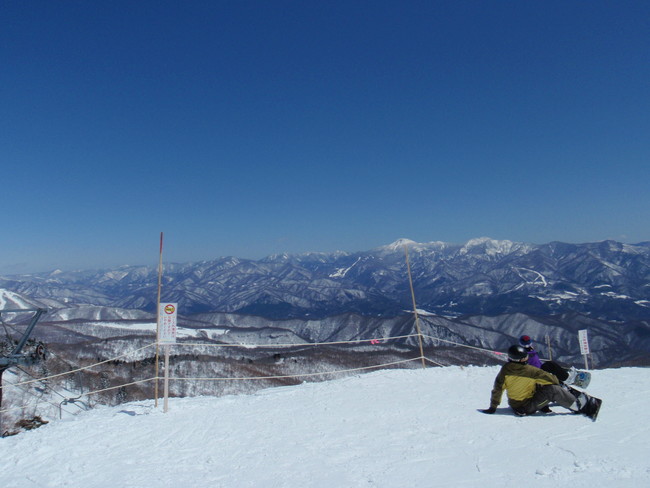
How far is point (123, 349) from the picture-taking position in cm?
13575

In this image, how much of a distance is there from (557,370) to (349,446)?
4.12 metres

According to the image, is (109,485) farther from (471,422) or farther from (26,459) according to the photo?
(471,422)

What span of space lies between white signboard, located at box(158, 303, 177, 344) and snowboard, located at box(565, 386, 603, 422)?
9.17 m

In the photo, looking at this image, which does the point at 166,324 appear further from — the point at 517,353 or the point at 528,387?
the point at 528,387

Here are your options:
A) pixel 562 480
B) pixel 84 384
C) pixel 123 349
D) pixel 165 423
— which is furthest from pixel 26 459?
pixel 123 349

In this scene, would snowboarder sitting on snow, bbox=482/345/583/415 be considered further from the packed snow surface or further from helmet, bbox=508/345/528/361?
the packed snow surface

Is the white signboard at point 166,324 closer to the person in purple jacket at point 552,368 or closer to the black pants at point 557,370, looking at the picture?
the person in purple jacket at point 552,368

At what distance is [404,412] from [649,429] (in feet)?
13.0

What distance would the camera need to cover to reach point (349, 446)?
6176 mm

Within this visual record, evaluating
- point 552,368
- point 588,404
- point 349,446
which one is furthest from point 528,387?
point 349,446

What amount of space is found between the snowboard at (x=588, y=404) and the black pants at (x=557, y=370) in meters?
0.55

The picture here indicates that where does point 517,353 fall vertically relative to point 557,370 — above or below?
above

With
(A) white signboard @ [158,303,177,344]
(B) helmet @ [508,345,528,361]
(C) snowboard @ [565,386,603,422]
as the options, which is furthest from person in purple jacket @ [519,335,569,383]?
(A) white signboard @ [158,303,177,344]

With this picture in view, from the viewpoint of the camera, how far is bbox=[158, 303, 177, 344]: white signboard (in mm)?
10711
